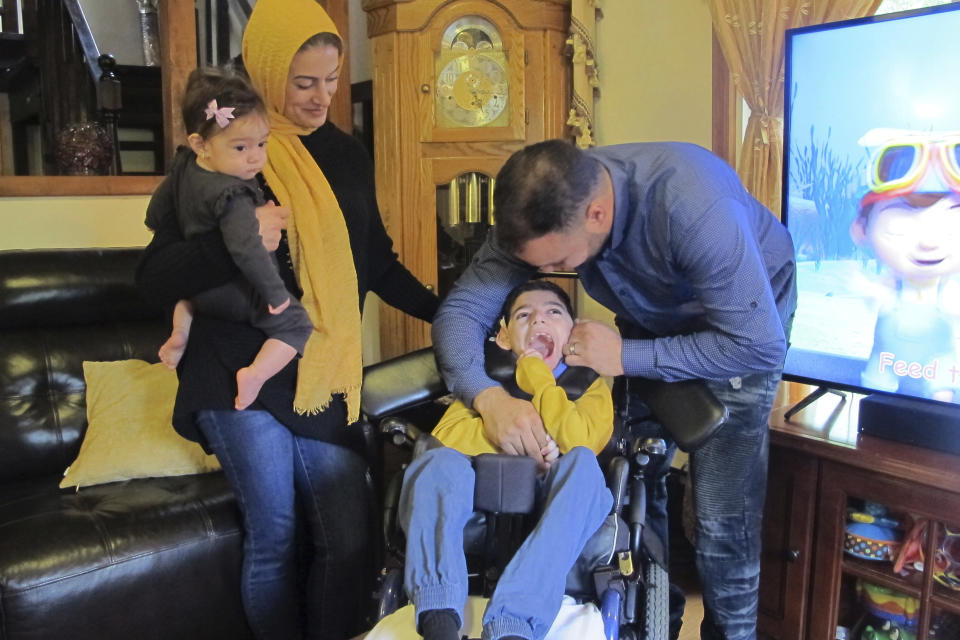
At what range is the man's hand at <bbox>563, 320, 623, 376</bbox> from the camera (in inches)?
63.0

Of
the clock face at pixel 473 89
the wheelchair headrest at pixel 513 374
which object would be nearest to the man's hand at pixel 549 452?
the wheelchair headrest at pixel 513 374

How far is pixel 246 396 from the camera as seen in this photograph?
157 centimetres

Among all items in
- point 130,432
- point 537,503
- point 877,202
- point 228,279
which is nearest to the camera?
point 537,503

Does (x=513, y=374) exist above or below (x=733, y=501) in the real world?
above

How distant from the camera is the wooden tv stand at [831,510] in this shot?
174 centimetres

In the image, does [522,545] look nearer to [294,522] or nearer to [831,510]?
[294,522]

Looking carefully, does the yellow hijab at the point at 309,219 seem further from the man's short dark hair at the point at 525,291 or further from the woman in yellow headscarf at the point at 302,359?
the man's short dark hair at the point at 525,291

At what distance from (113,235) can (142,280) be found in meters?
1.40

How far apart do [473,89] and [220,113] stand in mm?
1657

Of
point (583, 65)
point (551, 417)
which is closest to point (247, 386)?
point (551, 417)

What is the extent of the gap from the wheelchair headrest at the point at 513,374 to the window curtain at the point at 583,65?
134 centimetres

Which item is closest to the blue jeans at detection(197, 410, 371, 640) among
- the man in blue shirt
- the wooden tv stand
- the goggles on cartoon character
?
the man in blue shirt

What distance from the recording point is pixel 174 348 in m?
1.61

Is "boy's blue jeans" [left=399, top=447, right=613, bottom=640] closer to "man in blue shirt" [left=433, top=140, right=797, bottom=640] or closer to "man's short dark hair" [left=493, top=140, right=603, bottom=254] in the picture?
"man in blue shirt" [left=433, top=140, right=797, bottom=640]
